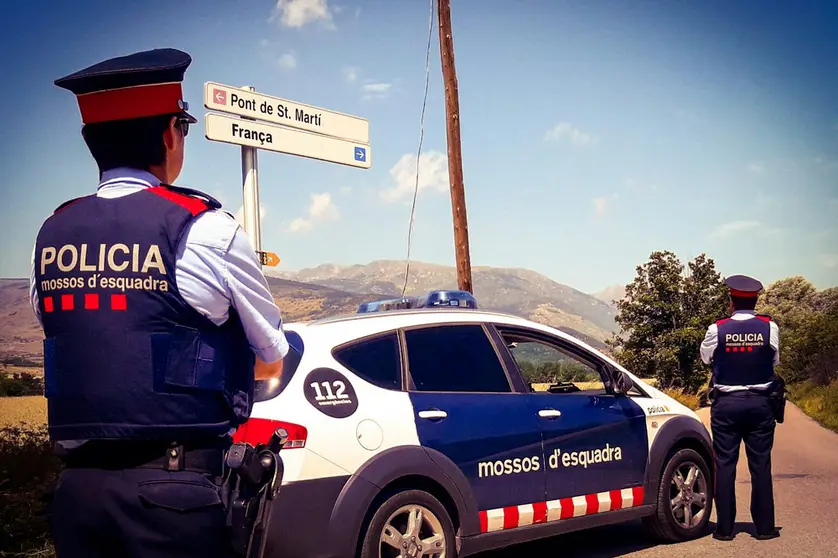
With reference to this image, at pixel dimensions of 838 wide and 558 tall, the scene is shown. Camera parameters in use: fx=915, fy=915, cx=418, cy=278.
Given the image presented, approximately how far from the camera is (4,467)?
26.3 feet

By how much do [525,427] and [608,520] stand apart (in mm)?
1156

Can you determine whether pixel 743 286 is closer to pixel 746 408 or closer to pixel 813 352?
pixel 746 408

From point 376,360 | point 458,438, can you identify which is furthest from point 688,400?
point 376,360

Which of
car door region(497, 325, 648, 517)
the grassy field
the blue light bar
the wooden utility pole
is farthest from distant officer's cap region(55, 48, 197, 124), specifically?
the grassy field

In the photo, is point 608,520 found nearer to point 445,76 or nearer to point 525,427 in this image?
point 525,427

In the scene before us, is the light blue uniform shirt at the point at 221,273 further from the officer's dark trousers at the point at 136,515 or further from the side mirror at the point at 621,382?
the side mirror at the point at 621,382

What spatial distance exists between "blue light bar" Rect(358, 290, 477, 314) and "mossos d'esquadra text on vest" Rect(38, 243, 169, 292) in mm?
4182

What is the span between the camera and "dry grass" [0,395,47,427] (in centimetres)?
854

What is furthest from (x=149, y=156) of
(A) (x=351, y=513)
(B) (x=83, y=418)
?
(A) (x=351, y=513)

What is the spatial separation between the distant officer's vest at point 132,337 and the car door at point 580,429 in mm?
4237

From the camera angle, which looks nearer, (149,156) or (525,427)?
(149,156)

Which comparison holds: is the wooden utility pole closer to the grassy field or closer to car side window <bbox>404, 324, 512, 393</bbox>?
car side window <bbox>404, 324, 512, 393</bbox>

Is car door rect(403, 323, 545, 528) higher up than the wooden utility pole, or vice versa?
the wooden utility pole

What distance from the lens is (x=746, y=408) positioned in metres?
7.65
